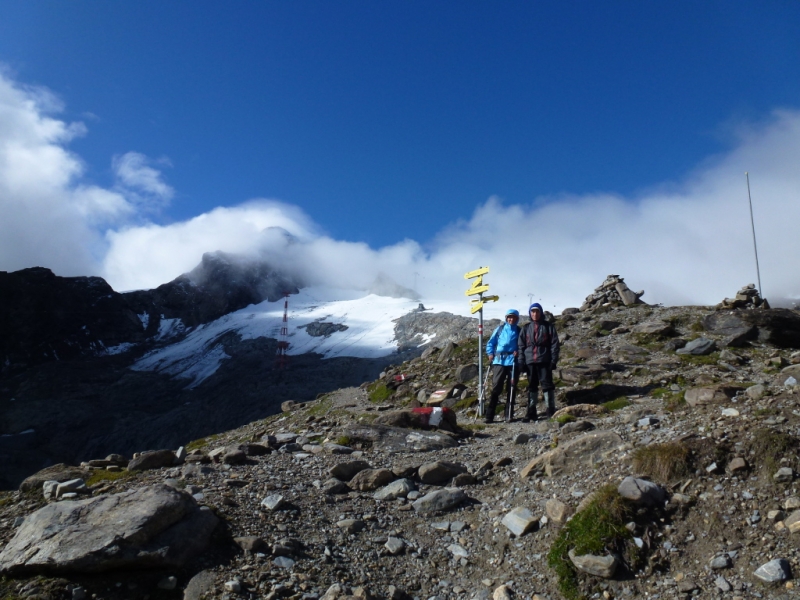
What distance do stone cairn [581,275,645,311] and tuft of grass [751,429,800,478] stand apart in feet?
83.7

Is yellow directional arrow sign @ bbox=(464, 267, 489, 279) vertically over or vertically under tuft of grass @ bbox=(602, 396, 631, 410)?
over

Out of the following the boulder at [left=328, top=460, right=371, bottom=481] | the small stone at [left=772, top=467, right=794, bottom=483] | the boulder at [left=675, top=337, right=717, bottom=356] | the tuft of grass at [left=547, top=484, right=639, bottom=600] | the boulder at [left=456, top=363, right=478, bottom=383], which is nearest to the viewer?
the tuft of grass at [left=547, top=484, right=639, bottom=600]

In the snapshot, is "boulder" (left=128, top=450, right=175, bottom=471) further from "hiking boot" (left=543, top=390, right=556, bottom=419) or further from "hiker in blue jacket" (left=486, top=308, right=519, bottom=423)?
"hiking boot" (left=543, top=390, right=556, bottom=419)

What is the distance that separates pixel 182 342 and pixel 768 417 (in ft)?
627

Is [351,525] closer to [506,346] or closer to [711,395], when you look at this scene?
[711,395]

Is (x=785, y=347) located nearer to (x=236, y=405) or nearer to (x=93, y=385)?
(x=236, y=405)

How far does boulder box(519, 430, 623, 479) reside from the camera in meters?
7.85

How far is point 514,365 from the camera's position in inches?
595

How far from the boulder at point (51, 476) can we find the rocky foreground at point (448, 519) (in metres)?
0.04

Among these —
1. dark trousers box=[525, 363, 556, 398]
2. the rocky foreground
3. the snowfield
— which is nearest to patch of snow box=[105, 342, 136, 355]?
the snowfield

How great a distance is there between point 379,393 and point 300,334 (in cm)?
13792

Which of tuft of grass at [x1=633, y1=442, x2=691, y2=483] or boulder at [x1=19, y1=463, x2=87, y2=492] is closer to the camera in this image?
tuft of grass at [x1=633, y1=442, x2=691, y2=483]

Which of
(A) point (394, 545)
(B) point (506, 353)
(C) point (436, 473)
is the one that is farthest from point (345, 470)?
(B) point (506, 353)

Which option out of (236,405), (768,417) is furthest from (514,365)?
(236,405)
